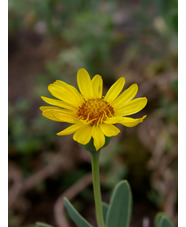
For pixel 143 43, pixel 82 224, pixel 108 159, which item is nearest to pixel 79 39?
pixel 143 43

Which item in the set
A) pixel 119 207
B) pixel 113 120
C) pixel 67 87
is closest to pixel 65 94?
pixel 67 87

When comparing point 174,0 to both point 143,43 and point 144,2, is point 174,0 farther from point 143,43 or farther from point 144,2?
point 143,43

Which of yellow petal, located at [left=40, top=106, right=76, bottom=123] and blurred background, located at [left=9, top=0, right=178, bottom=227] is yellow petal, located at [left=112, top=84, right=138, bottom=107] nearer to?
yellow petal, located at [left=40, top=106, right=76, bottom=123]

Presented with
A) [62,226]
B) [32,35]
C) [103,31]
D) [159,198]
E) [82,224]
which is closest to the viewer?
[82,224]

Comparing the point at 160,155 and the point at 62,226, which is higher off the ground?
the point at 160,155

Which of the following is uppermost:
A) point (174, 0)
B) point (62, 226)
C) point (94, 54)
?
point (174, 0)

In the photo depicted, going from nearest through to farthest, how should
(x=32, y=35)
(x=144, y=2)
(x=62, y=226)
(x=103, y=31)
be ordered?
(x=62, y=226) → (x=144, y=2) → (x=103, y=31) → (x=32, y=35)

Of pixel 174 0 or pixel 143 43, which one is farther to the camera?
pixel 143 43
